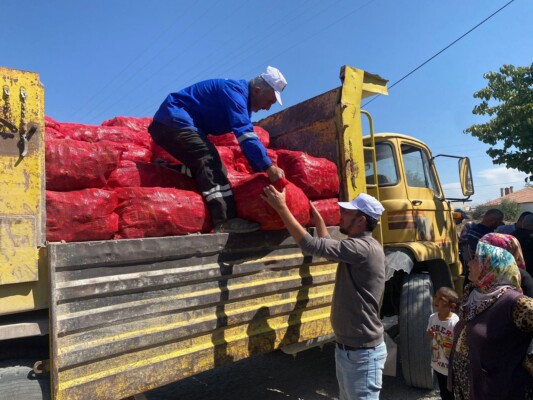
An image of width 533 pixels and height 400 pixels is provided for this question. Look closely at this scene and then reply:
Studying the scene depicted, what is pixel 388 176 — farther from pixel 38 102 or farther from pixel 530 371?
pixel 38 102

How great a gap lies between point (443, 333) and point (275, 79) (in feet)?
7.92

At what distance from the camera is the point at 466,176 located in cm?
532

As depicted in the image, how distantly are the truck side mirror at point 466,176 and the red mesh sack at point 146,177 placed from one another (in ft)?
11.8

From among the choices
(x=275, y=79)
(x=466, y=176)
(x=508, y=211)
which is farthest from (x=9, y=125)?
(x=508, y=211)

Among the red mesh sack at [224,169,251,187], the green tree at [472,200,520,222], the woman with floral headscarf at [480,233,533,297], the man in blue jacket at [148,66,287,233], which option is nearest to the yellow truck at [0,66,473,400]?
the man in blue jacket at [148,66,287,233]

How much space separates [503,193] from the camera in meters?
63.2

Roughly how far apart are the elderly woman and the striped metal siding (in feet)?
3.78

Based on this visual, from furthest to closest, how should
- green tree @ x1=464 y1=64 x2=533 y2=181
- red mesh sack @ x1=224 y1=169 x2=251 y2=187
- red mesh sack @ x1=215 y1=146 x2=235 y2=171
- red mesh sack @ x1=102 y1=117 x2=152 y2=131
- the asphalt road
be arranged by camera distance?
green tree @ x1=464 y1=64 x2=533 y2=181, the asphalt road, red mesh sack @ x1=102 y1=117 x2=152 y2=131, red mesh sack @ x1=215 y1=146 x2=235 y2=171, red mesh sack @ x1=224 y1=169 x2=251 y2=187

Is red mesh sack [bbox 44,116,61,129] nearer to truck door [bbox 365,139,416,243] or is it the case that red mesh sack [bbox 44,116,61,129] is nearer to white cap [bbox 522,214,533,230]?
truck door [bbox 365,139,416,243]

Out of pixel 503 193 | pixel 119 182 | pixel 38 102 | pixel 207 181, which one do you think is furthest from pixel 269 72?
pixel 503 193

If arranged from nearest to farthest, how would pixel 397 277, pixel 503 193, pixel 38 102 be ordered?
pixel 38 102 < pixel 397 277 < pixel 503 193

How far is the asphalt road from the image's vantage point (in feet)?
14.3

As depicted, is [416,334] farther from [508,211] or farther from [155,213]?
[508,211]

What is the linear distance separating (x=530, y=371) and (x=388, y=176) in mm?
2817
